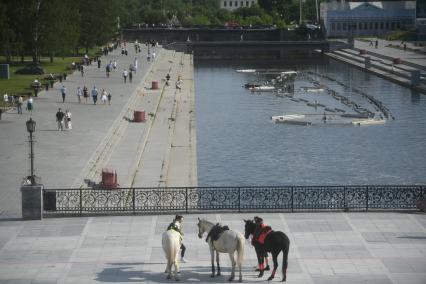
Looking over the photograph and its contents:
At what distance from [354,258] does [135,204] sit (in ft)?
30.1

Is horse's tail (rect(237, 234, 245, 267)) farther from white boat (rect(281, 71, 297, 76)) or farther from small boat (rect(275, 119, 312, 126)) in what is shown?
white boat (rect(281, 71, 297, 76))

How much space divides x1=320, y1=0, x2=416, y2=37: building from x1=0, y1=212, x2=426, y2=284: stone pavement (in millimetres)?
150260

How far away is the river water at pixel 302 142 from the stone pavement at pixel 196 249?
20.4 metres

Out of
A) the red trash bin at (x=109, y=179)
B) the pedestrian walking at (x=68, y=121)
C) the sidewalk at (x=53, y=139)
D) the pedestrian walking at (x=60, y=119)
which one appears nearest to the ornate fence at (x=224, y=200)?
the sidewalk at (x=53, y=139)

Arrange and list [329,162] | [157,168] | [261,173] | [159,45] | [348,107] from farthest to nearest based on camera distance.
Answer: [159,45] → [348,107] → [329,162] → [261,173] → [157,168]

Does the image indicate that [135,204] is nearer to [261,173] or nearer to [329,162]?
[261,173]

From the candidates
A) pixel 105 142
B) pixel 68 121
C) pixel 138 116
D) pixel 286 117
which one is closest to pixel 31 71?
pixel 286 117

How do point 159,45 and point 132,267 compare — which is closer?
point 132,267

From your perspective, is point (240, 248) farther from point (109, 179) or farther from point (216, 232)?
point (109, 179)

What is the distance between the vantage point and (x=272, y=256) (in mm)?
24812

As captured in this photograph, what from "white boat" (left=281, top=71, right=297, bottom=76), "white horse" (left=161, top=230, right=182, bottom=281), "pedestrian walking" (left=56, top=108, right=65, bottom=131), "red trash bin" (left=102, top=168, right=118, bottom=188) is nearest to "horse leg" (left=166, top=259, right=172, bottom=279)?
"white horse" (left=161, top=230, right=182, bottom=281)

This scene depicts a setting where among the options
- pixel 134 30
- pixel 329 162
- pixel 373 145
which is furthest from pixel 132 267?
pixel 134 30

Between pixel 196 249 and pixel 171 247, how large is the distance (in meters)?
3.15

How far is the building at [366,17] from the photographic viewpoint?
17925cm
